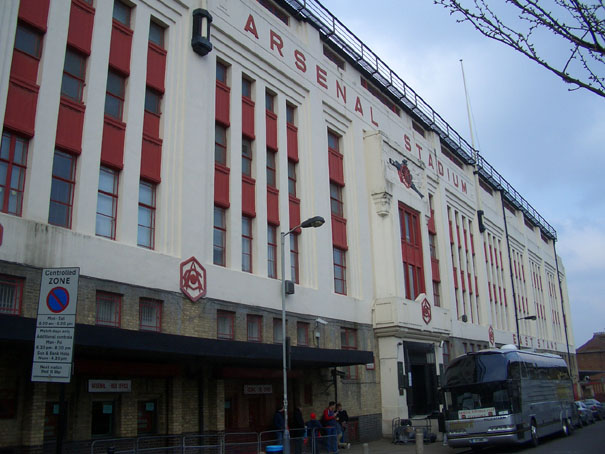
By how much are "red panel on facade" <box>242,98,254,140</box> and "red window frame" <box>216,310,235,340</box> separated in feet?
25.4

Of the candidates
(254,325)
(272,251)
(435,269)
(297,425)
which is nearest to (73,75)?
Answer: (272,251)

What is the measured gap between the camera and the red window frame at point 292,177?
27694mm

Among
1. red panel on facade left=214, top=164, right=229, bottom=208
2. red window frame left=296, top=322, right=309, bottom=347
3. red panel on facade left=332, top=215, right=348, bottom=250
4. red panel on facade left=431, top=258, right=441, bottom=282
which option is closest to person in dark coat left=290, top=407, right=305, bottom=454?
red window frame left=296, top=322, right=309, bottom=347

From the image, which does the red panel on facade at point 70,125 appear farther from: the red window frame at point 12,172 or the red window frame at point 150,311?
the red window frame at point 150,311

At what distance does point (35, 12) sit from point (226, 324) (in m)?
11.8

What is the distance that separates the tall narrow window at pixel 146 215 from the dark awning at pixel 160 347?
4.02 meters

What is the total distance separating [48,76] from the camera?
17625mm

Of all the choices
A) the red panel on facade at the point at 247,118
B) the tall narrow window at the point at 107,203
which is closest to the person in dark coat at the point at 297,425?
the tall narrow window at the point at 107,203

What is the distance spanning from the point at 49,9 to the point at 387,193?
764 inches

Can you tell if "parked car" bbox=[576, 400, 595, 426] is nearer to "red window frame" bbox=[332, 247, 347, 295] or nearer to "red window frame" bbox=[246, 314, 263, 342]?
"red window frame" bbox=[332, 247, 347, 295]

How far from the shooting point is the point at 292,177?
28.1m

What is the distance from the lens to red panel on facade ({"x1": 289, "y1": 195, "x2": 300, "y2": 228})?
26844 mm

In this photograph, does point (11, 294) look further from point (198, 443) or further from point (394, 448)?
point (394, 448)

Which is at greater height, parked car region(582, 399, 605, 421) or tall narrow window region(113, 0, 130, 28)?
tall narrow window region(113, 0, 130, 28)
